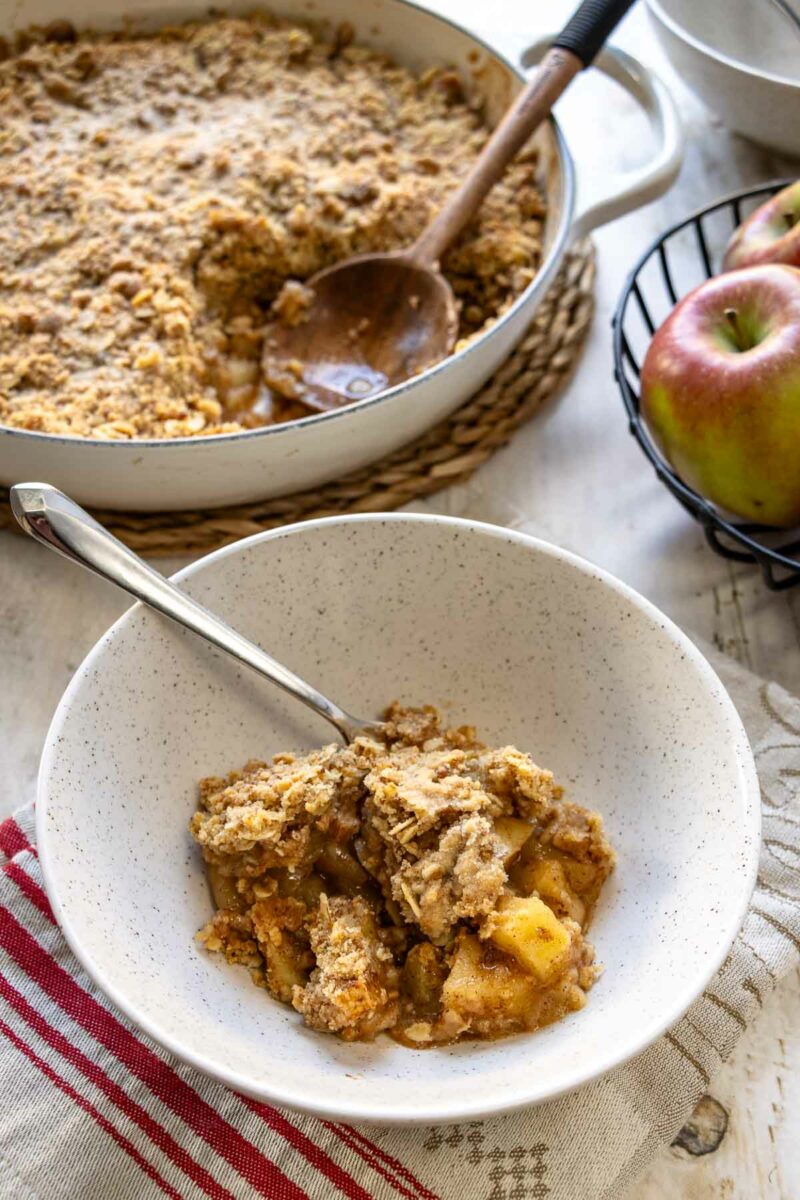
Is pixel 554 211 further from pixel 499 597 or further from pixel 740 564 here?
pixel 499 597

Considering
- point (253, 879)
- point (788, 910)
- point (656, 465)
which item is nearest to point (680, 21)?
point (656, 465)

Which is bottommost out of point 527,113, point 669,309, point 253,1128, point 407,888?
point 253,1128

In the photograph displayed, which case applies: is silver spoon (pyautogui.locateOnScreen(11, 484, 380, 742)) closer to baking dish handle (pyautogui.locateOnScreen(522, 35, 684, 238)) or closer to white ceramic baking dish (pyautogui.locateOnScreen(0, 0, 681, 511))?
white ceramic baking dish (pyautogui.locateOnScreen(0, 0, 681, 511))

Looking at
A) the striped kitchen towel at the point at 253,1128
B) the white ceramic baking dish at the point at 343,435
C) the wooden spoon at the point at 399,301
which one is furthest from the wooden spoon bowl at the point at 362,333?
the striped kitchen towel at the point at 253,1128

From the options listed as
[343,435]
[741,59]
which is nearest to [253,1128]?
[343,435]

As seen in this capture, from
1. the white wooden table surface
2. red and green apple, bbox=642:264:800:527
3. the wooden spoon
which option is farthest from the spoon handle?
red and green apple, bbox=642:264:800:527

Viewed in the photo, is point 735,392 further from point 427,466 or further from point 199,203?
point 199,203
